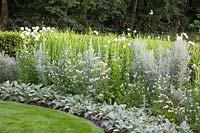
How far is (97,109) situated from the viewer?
5816mm

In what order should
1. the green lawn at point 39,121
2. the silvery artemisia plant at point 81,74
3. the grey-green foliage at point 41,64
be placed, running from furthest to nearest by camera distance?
the grey-green foliage at point 41,64 → the silvery artemisia plant at point 81,74 → the green lawn at point 39,121

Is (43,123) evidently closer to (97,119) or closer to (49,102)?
(97,119)

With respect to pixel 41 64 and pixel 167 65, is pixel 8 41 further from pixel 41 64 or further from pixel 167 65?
pixel 167 65

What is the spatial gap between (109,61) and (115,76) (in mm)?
718

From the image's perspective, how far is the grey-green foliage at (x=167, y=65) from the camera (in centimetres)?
614

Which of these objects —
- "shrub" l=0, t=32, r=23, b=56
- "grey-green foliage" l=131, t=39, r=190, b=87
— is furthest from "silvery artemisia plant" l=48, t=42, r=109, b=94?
"shrub" l=0, t=32, r=23, b=56

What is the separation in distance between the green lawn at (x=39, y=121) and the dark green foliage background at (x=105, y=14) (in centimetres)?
953

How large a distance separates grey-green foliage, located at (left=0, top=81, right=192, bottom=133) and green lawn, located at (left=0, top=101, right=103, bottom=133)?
23cm

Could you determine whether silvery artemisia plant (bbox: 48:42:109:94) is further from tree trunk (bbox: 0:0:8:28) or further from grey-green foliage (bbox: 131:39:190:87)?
tree trunk (bbox: 0:0:8:28)

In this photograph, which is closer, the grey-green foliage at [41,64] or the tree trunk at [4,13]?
the grey-green foliage at [41,64]

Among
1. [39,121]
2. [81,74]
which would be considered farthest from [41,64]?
[39,121]

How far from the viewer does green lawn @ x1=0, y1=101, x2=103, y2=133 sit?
16.5 feet

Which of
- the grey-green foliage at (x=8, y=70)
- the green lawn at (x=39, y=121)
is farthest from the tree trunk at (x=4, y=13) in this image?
the green lawn at (x=39, y=121)

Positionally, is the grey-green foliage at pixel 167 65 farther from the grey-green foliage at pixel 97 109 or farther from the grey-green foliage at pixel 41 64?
the grey-green foliage at pixel 41 64
